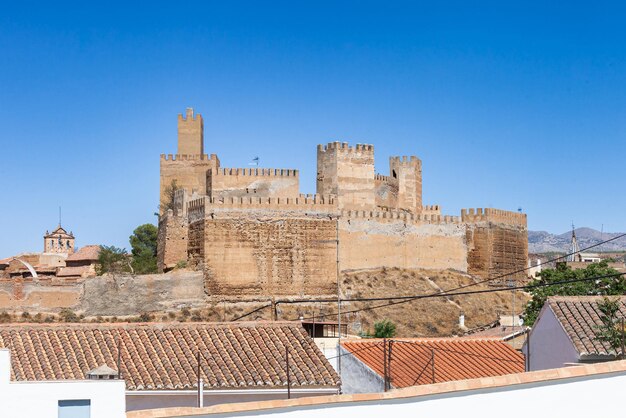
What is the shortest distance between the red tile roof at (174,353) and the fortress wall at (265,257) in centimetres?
2538

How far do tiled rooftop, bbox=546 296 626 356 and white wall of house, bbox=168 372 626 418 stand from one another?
9867 mm

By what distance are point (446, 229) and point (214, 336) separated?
3432cm

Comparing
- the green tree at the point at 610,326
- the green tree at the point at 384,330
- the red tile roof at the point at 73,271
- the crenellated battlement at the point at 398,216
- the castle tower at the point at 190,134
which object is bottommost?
the green tree at the point at 384,330

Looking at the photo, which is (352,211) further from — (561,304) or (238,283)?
(561,304)

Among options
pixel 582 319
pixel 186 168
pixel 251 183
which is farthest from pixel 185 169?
pixel 582 319

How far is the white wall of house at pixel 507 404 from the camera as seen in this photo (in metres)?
12.0

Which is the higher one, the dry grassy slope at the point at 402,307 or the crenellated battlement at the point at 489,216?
the crenellated battlement at the point at 489,216

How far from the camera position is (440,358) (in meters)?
25.2

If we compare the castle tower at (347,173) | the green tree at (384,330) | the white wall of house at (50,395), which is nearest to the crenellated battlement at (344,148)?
the castle tower at (347,173)

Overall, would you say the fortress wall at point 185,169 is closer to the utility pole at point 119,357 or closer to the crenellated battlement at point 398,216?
the crenellated battlement at point 398,216

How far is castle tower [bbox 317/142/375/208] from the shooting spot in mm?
55750

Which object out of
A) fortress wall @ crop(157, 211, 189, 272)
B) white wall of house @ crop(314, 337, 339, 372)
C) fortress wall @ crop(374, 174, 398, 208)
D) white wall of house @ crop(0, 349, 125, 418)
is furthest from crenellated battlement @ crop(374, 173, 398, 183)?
white wall of house @ crop(0, 349, 125, 418)

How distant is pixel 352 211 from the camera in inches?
2098

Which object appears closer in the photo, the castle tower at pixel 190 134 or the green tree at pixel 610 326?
the green tree at pixel 610 326
